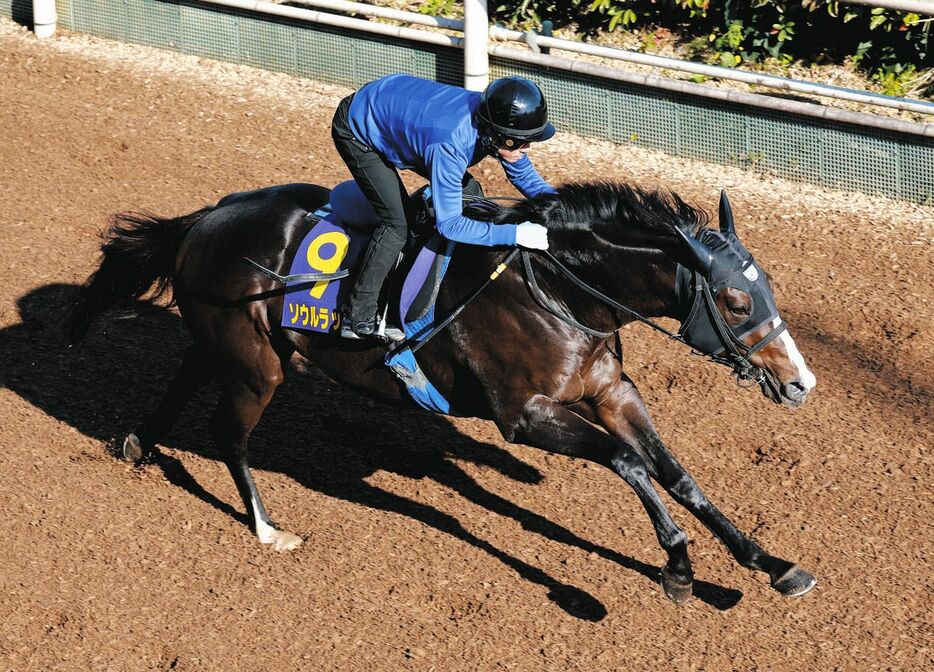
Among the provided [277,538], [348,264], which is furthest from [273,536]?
[348,264]

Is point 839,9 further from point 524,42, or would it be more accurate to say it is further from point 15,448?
point 15,448

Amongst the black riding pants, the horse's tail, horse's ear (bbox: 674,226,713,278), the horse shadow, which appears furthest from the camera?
the horse's tail

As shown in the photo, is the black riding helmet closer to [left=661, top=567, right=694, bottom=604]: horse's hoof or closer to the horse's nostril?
the horse's nostril

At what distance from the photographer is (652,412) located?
25.0ft

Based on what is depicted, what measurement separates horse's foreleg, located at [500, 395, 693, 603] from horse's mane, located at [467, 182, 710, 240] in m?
0.88

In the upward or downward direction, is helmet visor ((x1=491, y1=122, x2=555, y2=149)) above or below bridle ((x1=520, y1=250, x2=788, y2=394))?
above

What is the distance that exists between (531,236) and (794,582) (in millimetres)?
2110

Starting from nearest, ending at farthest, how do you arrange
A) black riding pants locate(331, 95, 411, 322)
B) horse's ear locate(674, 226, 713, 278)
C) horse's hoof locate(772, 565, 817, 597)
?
horse's ear locate(674, 226, 713, 278), horse's hoof locate(772, 565, 817, 597), black riding pants locate(331, 95, 411, 322)

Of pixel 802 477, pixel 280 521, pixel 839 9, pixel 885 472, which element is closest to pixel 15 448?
pixel 280 521

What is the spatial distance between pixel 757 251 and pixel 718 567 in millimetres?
3877

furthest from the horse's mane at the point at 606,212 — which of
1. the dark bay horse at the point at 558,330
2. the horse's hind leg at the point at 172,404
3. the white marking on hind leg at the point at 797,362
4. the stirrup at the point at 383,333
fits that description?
the horse's hind leg at the point at 172,404

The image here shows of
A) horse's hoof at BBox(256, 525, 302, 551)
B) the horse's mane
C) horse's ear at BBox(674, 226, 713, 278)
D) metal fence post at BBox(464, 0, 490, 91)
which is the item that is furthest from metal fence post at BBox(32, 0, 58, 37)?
horse's ear at BBox(674, 226, 713, 278)

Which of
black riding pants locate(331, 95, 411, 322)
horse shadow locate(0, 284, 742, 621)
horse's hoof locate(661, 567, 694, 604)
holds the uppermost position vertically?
black riding pants locate(331, 95, 411, 322)

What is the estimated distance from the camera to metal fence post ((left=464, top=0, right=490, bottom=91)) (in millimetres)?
11094
